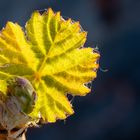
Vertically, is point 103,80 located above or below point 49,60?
above

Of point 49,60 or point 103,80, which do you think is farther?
point 103,80

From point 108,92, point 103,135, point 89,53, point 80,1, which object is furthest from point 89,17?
point 89,53

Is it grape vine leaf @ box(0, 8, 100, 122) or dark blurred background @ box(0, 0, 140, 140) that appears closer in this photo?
grape vine leaf @ box(0, 8, 100, 122)

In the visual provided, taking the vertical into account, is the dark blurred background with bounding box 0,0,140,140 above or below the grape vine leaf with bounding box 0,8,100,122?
above

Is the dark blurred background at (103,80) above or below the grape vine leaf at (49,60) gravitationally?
above

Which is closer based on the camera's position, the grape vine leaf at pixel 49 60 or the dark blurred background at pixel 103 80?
the grape vine leaf at pixel 49 60
